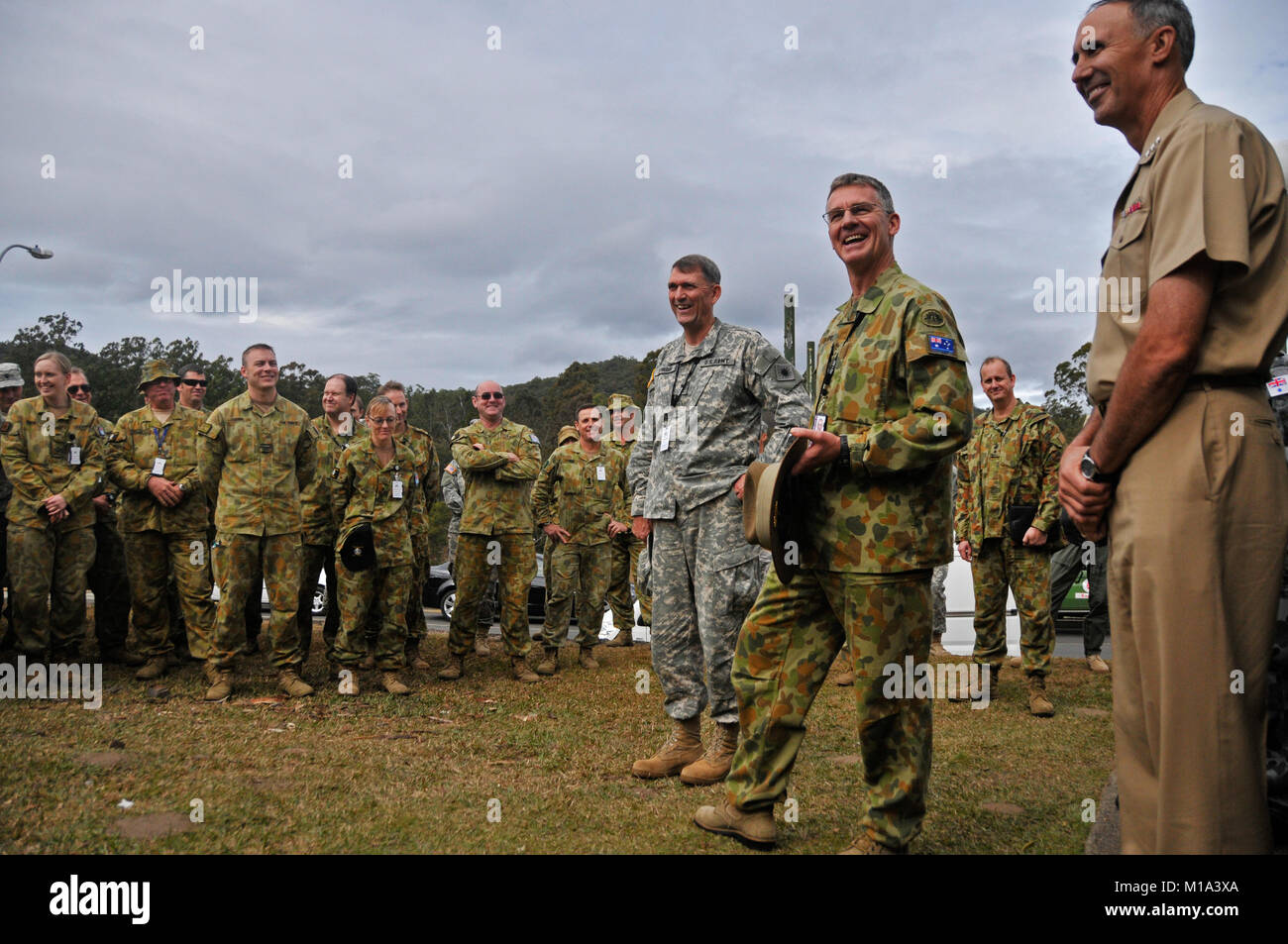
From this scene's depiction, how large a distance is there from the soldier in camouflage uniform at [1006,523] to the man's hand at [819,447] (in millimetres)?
4112

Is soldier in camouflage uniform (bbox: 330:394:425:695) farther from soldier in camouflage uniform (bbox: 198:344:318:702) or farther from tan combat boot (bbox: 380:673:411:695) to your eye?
soldier in camouflage uniform (bbox: 198:344:318:702)

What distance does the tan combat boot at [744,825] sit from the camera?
3.27 metres

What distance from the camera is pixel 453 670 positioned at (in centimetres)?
744

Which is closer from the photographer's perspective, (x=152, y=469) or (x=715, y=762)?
(x=715, y=762)

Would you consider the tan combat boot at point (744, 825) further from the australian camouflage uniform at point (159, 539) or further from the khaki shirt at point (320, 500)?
the australian camouflage uniform at point (159, 539)

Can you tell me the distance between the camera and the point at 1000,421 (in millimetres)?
6859

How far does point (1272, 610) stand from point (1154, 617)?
0.24m

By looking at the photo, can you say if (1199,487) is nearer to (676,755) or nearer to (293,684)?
(676,755)

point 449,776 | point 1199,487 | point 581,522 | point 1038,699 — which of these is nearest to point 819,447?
point 1199,487

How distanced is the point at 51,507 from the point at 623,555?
17.7 ft

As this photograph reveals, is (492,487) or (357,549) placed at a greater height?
(492,487)

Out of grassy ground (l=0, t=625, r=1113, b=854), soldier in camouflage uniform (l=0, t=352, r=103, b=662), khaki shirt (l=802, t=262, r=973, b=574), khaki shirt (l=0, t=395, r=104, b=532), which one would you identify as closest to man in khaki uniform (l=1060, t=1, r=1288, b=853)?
khaki shirt (l=802, t=262, r=973, b=574)
